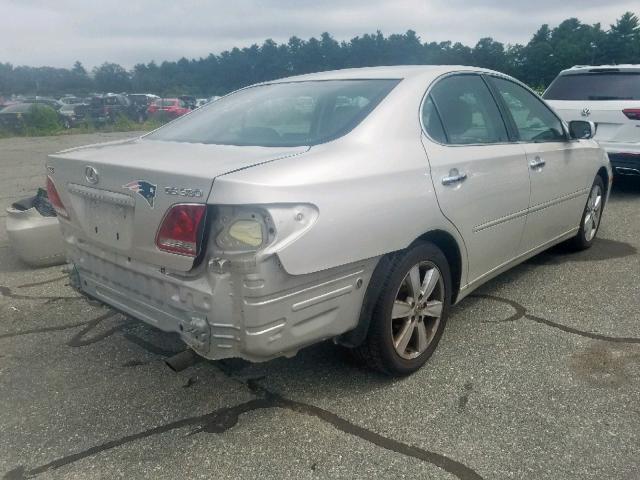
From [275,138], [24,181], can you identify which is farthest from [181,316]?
[24,181]

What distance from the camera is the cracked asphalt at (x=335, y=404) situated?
2.39 metres

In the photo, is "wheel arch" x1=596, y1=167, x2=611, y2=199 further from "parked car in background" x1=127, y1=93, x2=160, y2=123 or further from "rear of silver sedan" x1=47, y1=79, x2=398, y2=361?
"parked car in background" x1=127, y1=93, x2=160, y2=123

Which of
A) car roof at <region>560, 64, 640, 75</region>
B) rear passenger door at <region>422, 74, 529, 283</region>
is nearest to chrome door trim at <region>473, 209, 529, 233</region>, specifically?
rear passenger door at <region>422, 74, 529, 283</region>

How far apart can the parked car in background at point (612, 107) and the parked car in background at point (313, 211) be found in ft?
12.4

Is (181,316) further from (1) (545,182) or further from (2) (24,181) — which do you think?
(2) (24,181)

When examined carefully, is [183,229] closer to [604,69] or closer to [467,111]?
[467,111]

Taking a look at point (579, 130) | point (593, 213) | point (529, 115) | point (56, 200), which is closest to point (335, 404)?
point (56, 200)

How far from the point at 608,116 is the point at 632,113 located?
0.90 ft

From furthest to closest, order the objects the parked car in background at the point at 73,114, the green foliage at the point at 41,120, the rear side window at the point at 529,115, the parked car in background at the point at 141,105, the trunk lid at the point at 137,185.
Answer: the parked car in background at the point at 141,105 → the parked car in background at the point at 73,114 → the green foliage at the point at 41,120 → the rear side window at the point at 529,115 → the trunk lid at the point at 137,185

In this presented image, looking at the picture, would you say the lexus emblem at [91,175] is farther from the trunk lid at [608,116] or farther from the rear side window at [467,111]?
the trunk lid at [608,116]

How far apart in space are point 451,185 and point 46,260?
3.74 metres

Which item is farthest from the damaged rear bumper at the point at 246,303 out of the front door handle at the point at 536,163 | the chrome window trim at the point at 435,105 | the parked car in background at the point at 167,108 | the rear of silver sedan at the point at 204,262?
the parked car in background at the point at 167,108

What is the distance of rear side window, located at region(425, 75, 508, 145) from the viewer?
10.7 feet

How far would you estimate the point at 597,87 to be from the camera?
7285mm
